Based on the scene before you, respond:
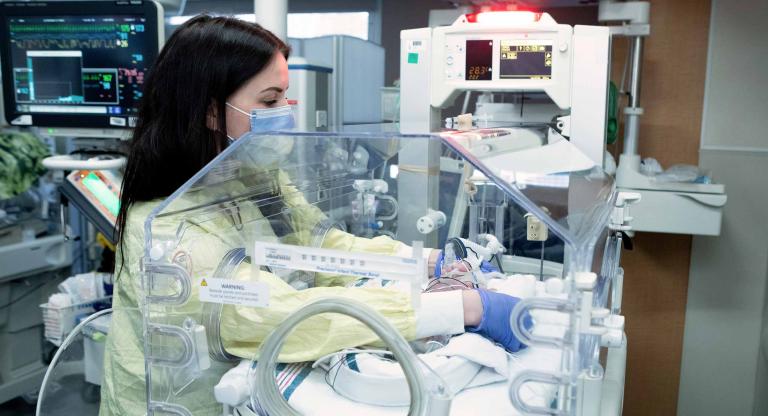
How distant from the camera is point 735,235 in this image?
297 centimetres

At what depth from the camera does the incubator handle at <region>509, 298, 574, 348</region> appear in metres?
0.95

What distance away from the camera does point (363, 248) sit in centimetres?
155

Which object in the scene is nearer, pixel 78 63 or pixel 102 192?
pixel 102 192

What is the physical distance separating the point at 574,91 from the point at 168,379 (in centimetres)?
141

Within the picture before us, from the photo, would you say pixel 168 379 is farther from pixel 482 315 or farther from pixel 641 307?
pixel 641 307

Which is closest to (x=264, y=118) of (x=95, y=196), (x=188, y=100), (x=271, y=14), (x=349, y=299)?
(x=188, y=100)

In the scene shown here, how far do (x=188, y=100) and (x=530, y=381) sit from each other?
0.93 metres

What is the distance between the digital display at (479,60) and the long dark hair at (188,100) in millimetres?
810

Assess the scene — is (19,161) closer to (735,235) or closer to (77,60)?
(77,60)

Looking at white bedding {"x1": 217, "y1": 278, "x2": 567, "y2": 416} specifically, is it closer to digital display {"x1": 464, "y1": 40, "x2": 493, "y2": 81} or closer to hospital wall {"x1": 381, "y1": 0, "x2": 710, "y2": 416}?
digital display {"x1": 464, "y1": 40, "x2": 493, "y2": 81}

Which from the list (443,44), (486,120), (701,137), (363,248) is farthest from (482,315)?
(701,137)

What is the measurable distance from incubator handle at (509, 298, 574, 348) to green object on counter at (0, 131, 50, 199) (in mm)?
2475

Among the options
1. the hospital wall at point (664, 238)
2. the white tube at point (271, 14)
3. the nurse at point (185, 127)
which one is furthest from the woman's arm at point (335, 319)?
the hospital wall at point (664, 238)

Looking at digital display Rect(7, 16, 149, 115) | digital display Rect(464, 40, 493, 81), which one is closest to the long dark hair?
digital display Rect(464, 40, 493, 81)
